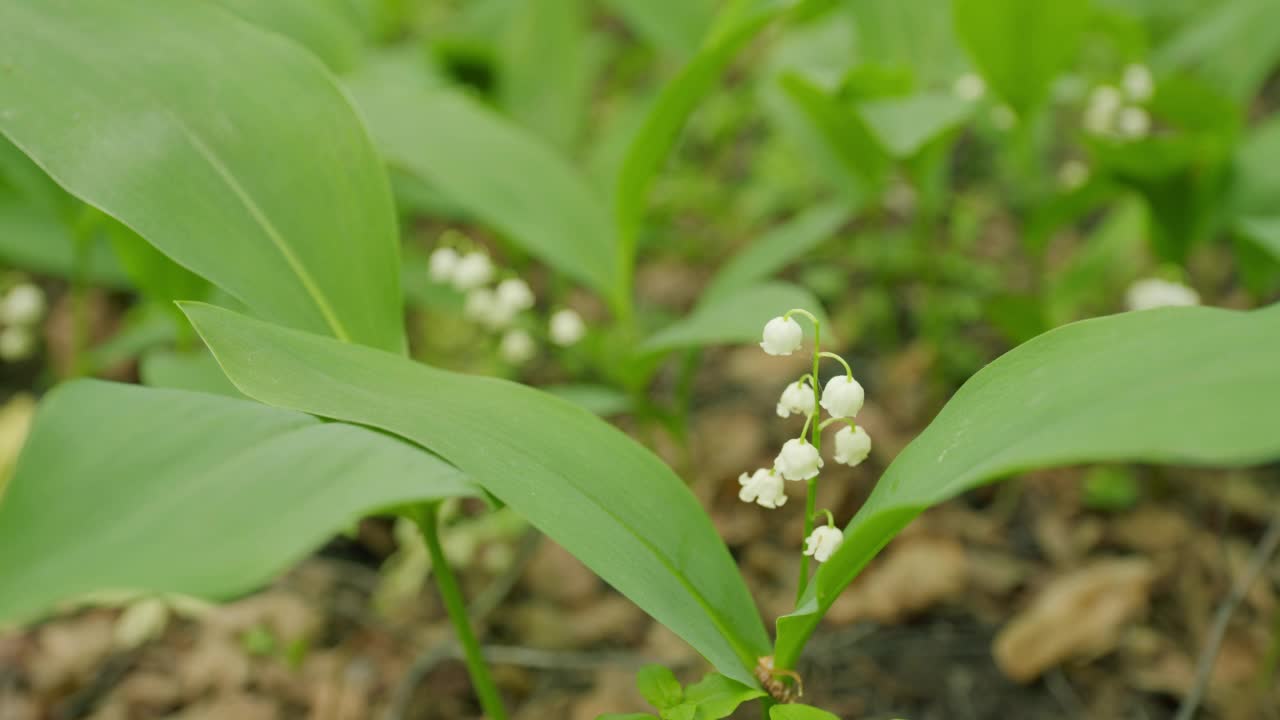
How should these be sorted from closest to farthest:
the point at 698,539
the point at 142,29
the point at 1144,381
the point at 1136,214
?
the point at 1144,381 < the point at 698,539 < the point at 142,29 < the point at 1136,214

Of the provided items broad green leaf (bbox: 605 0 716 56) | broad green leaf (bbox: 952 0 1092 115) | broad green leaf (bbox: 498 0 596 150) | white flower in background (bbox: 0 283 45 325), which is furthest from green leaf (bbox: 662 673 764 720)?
white flower in background (bbox: 0 283 45 325)

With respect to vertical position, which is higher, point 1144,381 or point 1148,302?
point 1144,381

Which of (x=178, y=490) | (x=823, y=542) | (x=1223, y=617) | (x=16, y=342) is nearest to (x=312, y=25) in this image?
(x=16, y=342)

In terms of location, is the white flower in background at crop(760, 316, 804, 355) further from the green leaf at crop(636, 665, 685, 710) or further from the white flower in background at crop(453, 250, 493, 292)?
the white flower in background at crop(453, 250, 493, 292)

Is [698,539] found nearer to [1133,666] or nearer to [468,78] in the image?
[1133,666]

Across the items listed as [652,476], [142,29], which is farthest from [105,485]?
[142,29]

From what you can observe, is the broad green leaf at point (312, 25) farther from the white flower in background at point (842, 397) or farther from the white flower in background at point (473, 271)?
the white flower in background at point (842, 397)
